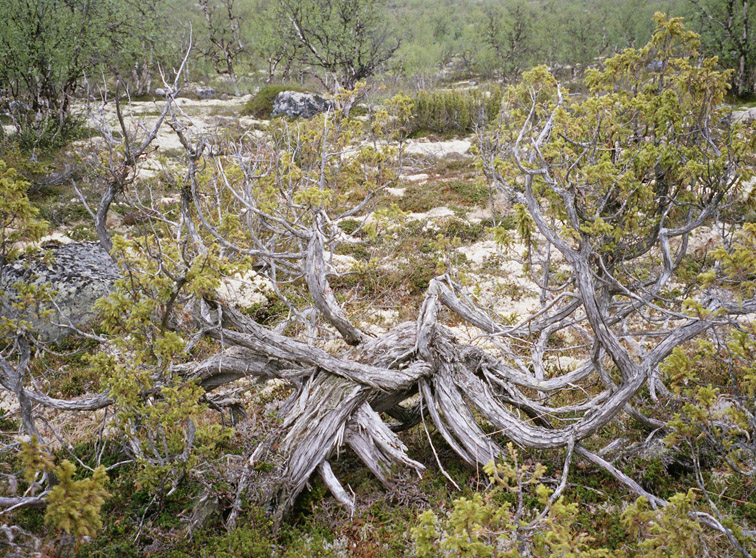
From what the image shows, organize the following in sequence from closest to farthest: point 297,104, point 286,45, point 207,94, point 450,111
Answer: point 450,111, point 297,104, point 207,94, point 286,45

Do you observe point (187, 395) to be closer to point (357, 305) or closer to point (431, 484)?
point (431, 484)

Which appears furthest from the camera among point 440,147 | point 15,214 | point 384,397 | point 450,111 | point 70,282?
point 450,111

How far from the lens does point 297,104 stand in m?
27.2

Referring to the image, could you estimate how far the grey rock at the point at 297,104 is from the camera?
27.0 m

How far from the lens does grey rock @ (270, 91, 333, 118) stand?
88.6 ft

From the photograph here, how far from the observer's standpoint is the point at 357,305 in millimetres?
9242

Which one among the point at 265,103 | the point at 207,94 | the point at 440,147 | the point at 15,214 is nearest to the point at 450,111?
the point at 440,147

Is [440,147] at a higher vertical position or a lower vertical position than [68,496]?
higher

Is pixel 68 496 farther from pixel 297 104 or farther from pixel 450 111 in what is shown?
pixel 297 104

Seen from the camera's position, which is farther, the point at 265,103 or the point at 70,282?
the point at 265,103

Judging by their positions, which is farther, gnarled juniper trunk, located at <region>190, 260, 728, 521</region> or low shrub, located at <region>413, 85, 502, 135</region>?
low shrub, located at <region>413, 85, 502, 135</region>

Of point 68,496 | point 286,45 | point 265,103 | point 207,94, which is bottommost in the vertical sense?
point 68,496

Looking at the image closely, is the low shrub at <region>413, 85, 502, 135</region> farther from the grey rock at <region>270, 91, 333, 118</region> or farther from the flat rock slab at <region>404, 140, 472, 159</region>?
the grey rock at <region>270, 91, 333, 118</region>

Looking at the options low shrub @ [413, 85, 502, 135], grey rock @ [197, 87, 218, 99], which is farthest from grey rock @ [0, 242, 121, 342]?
grey rock @ [197, 87, 218, 99]
